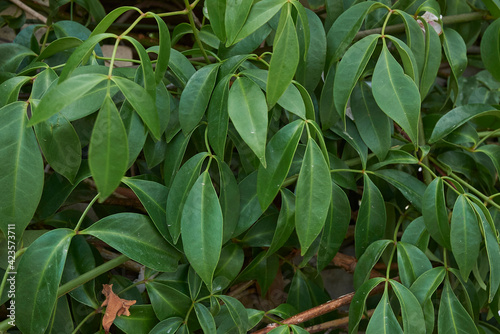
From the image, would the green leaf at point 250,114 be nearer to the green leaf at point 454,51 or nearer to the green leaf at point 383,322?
the green leaf at point 383,322

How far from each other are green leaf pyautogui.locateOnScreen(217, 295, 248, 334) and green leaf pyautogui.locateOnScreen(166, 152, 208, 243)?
116 mm

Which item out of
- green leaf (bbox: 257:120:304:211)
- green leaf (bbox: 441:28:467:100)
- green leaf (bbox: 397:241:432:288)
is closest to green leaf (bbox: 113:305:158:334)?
green leaf (bbox: 257:120:304:211)

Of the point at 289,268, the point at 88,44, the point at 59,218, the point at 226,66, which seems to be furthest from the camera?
the point at 289,268

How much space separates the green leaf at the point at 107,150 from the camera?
1.50 ft

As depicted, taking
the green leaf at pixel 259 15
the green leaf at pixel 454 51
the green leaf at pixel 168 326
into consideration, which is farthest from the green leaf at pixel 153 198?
the green leaf at pixel 454 51

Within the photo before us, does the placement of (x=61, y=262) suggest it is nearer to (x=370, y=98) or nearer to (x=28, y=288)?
(x=28, y=288)

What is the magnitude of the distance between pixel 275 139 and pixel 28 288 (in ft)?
1.10

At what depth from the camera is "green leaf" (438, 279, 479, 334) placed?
27.0 inches

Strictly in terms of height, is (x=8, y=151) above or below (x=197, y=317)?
above

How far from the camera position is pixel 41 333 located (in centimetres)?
60

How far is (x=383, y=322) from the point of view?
64 cm

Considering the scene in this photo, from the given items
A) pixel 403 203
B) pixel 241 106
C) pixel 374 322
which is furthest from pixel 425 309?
pixel 241 106

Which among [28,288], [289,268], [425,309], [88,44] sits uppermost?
[88,44]

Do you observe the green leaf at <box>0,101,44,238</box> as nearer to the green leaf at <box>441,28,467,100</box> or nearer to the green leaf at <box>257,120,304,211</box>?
the green leaf at <box>257,120,304,211</box>
